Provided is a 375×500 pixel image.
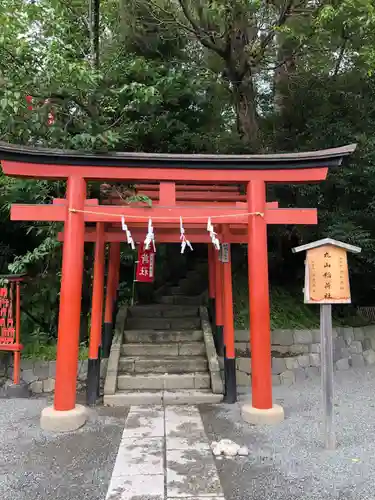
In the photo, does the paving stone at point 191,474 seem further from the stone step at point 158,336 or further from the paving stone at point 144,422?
the stone step at point 158,336

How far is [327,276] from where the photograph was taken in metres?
5.04

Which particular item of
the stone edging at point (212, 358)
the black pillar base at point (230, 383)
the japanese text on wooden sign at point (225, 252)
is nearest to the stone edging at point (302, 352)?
the stone edging at point (212, 358)

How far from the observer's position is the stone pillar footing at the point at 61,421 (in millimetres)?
5520

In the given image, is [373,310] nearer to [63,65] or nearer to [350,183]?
[350,183]

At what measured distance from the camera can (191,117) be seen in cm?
1113

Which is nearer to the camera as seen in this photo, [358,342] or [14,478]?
[14,478]

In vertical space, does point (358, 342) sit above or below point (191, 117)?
below

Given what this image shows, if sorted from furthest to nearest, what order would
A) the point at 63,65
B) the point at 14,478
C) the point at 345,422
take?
the point at 63,65 → the point at 345,422 → the point at 14,478

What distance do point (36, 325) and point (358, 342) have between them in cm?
765

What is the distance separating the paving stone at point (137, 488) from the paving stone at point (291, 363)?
545 centimetres

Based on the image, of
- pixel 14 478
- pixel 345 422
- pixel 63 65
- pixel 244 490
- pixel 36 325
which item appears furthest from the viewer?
pixel 36 325

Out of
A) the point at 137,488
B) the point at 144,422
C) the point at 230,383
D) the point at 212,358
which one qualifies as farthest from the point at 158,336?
the point at 137,488

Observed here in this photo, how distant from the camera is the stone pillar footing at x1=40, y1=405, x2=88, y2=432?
18.1 feet

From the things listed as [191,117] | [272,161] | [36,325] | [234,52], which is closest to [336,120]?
[234,52]
